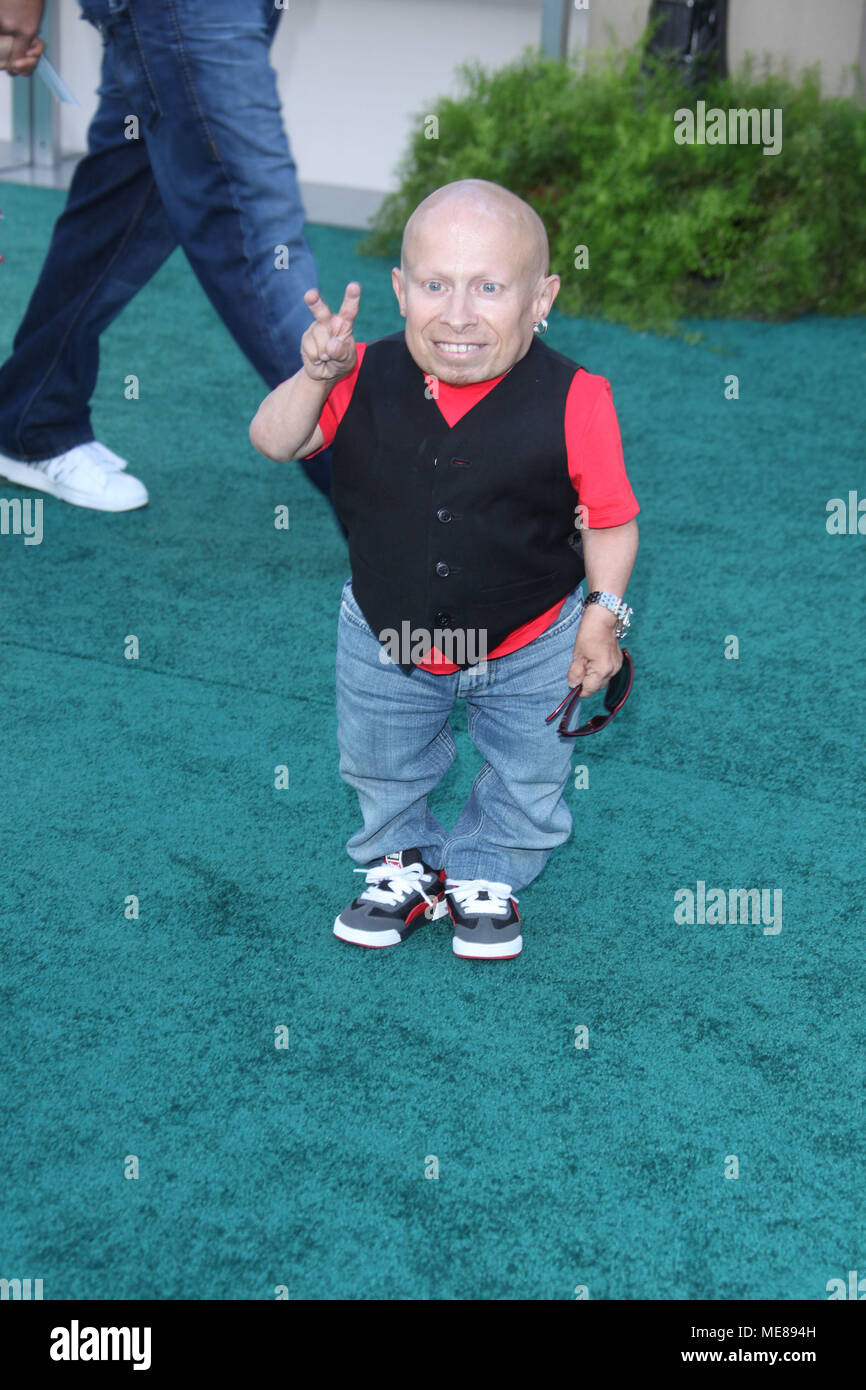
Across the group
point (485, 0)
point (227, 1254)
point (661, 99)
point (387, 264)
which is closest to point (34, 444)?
point (227, 1254)

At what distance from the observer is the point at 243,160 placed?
242cm

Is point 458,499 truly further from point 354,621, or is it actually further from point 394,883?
point 394,883

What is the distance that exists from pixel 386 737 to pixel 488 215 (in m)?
0.62

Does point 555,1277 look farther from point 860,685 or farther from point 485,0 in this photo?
point 485,0

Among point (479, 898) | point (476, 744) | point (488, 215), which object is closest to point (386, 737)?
point (476, 744)

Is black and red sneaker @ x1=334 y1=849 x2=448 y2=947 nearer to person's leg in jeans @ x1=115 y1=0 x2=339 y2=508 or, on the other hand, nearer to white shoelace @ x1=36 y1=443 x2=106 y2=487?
person's leg in jeans @ x1=115 y1=0 x2=339 y2=508

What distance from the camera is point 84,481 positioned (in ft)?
10.0

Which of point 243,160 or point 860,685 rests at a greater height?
point 243,160

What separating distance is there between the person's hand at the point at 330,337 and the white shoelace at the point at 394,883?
Result: 67cm

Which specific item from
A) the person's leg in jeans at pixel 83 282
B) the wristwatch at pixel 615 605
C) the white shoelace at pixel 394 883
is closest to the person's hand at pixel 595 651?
the wristwatch at pixel 615 605

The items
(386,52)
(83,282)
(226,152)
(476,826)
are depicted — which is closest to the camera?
(476,826)

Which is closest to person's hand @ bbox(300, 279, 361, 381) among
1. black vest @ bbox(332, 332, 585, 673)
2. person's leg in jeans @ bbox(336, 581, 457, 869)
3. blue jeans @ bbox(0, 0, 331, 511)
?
black vest @ bbox(332, 332, 585, 673)

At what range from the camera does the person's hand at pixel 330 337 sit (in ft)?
4.86

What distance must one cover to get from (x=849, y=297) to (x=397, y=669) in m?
3.54
